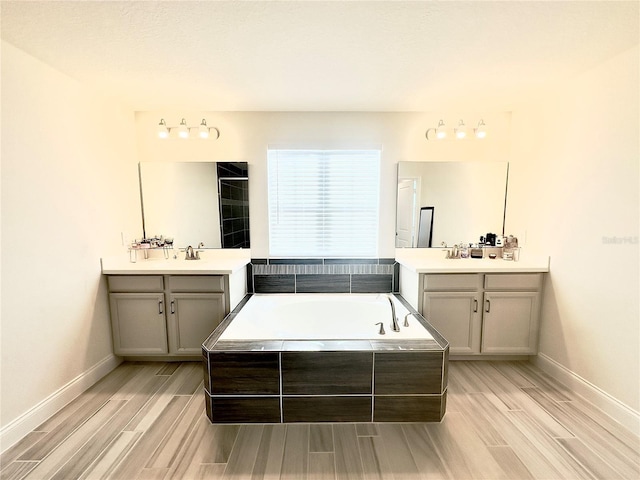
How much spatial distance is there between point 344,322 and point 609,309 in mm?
1911

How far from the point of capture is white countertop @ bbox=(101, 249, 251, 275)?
252 centimetres

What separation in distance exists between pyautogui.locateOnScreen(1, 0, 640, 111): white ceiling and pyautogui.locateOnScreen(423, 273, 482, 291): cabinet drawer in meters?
1.54

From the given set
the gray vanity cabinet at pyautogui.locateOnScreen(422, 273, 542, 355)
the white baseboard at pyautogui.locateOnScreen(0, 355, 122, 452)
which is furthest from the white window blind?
the white baseboard at pyautogui.locateOnScreen(0, 355, 122, 452)

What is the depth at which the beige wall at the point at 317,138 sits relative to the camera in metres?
2.96

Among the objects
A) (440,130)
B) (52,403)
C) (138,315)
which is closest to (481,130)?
(440,130)

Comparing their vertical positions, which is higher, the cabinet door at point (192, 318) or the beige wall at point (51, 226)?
the beige wall at point (51, 226)

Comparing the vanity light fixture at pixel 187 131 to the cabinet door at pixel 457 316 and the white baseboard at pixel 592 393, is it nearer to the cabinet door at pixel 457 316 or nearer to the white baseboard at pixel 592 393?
the cabinet door at pixel 457 316

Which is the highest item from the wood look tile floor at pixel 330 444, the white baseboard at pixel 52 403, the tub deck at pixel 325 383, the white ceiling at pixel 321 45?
the white ceiling at pixel 321 45

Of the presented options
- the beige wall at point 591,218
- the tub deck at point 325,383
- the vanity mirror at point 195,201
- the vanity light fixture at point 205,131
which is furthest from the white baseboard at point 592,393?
the vanity light fixture at point 205,131

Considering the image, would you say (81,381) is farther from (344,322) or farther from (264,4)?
(264,4)

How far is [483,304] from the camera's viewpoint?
2605mm

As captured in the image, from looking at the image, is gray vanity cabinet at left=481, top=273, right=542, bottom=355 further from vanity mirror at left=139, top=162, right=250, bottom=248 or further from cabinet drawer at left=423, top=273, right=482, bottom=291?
vanity mirror at left=139, top=162, right=250, bottom=248

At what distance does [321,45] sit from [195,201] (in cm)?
194

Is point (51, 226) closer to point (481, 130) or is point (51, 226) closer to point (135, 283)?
point (135, 283)
